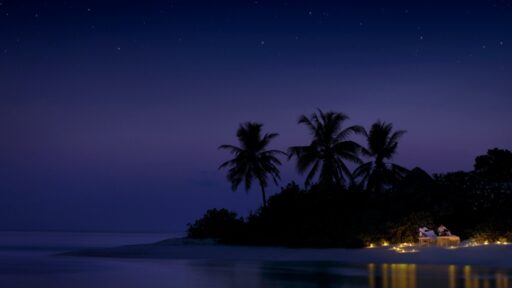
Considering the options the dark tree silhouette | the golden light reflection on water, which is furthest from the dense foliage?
the golden light reflection on water

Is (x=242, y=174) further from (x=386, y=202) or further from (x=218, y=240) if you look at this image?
(x=386, y=202)

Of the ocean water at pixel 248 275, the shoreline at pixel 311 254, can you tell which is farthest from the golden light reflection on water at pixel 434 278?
the shoreline at pixel 311 254

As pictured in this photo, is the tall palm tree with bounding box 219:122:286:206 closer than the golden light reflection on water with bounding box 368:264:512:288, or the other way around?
the golden light reflection on water with bounding box 368:264:512:288

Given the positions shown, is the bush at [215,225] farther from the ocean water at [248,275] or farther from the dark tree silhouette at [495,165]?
the dark tree silhouette at [495,165]

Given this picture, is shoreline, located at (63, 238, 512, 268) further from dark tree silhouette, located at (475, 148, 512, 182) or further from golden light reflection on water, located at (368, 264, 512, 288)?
dark tree silhouette, located at (475, 148, 512, 182)

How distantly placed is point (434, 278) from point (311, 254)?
9.82 m

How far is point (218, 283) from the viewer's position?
1886 centimetres

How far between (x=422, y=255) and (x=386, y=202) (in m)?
5.66

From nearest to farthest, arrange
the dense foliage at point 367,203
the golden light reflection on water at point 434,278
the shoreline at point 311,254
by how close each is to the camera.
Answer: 1. the golden light reflection on water at point 434,278
2. the shoreline at point 311,254
3. the dense foliage at point 367,203

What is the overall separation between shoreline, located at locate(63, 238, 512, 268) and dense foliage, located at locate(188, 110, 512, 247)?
112 centimetres

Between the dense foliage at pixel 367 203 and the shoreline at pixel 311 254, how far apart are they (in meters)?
1.12

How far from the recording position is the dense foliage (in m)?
28.5

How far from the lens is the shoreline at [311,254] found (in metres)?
23.5

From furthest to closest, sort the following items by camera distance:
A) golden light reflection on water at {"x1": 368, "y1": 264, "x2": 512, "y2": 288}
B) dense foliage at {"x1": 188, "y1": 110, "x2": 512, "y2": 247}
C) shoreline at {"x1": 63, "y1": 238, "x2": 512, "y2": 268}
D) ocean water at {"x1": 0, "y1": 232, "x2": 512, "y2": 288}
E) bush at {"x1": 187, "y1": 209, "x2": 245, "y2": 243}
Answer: bush at {"x1": 187, "y1": 209, "x2": 245, "y2": 243}
dense foliage at {"x1": 188, "y1": 110, "x2": 512, "y2": 247}
shoreline at {"x1": 63, "y1": 238, "x2": 512, "y2": 268}
ocean water at {"x1": 0, "y1": 232, "x2": 512, "y2": 288}
golden light reflection on water at {"x1": 368, "y1": 264, "x2": 512, "y2": 288}
